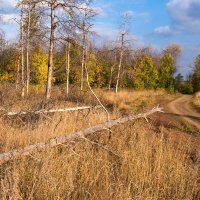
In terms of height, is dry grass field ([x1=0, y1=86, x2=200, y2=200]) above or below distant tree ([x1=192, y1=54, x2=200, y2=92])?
above

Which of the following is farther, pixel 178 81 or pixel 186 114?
pixel 178 81

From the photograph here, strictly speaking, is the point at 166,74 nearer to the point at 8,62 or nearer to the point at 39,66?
the point at 39,66

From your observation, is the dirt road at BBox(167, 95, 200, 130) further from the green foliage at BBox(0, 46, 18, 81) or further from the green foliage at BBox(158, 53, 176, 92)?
the green foliage at BBox(158, 53, 176, 92)

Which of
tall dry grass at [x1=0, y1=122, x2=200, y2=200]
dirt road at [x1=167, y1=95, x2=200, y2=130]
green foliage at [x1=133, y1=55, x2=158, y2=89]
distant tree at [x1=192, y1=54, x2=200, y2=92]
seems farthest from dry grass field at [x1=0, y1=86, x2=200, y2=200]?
distant tree at [x1=192, y1=54, x2=200, y2=92]

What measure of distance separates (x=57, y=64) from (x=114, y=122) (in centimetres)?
3955

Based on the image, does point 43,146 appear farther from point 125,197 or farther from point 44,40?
point 44,40

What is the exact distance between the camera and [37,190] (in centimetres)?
430

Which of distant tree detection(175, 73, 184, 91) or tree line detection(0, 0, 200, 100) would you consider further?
distant tree detection(175, 73, 184, 91)

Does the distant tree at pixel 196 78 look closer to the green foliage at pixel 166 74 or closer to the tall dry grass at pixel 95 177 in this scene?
the green foliage at pixel 166 74

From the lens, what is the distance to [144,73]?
186 ft

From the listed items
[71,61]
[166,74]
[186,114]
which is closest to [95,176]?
[186,114]

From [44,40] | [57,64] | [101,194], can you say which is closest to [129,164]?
[101,194]

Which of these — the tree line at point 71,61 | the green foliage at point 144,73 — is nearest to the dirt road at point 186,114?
the tree line at point 71,61

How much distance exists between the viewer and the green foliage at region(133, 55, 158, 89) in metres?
55.2
